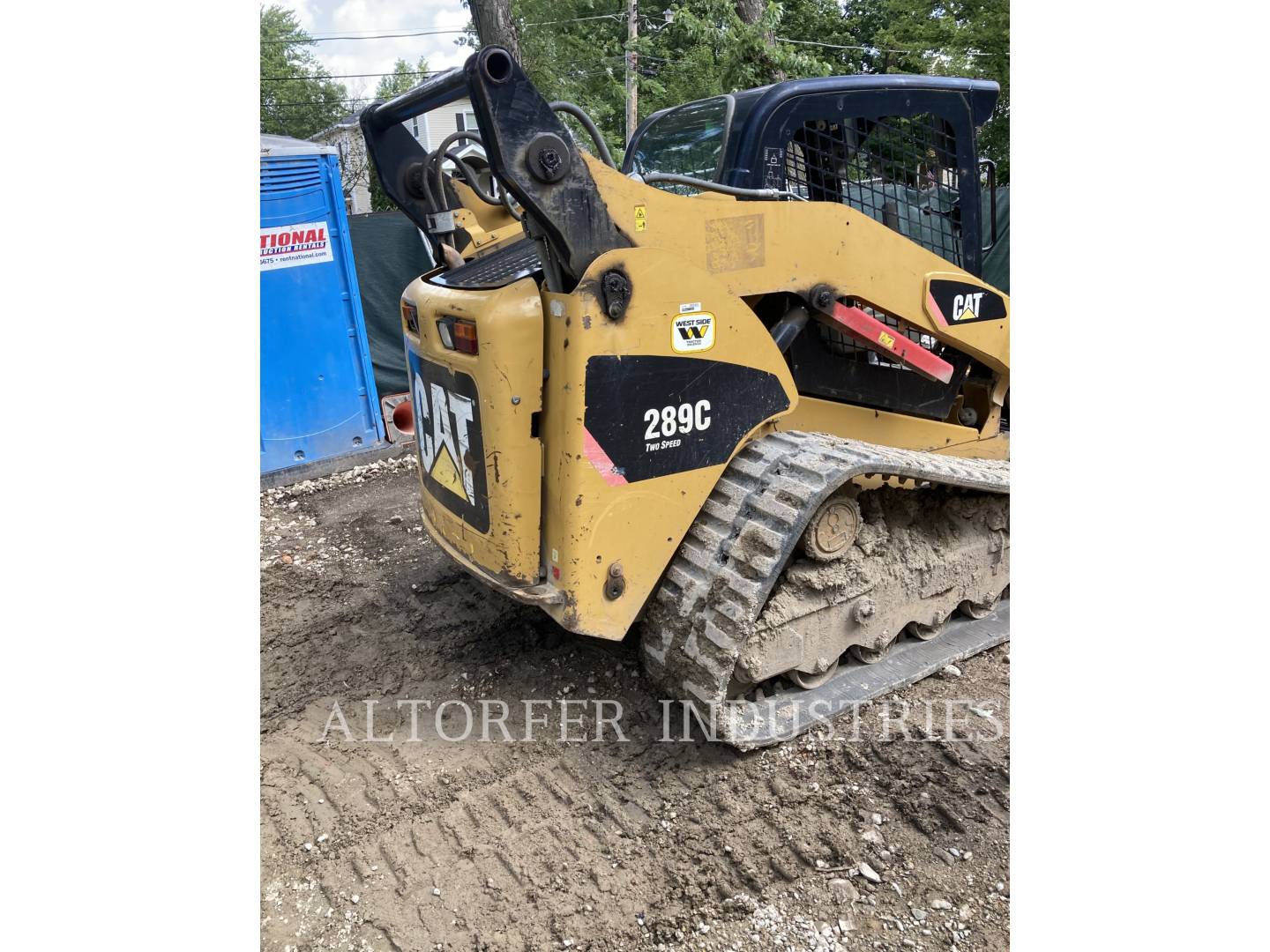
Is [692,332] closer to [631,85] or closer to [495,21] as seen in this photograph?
[495,21]

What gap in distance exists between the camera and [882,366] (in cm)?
384

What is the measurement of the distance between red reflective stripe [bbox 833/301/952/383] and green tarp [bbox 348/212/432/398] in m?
6.07

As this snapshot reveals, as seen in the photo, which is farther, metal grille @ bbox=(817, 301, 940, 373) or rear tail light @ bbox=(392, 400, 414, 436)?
rear tail light @ bbox=(392, 400, 414, 436)

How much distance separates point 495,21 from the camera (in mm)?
9289

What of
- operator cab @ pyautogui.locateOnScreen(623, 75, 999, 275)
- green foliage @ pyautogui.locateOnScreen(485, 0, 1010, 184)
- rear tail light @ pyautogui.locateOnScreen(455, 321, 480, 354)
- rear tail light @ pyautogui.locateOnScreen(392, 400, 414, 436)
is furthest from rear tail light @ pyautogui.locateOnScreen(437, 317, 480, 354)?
green foliage @ pyautogui.locateOnScreen(485, 0, 1010, 184)

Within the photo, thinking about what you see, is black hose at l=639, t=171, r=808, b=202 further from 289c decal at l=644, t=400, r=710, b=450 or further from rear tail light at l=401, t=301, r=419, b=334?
rear tail light at l=401, t=301, r=419, b=334

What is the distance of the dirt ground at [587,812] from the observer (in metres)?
2.59

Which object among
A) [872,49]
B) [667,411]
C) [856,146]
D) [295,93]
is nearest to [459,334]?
[667,411]

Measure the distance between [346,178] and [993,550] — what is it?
21347 millimetres

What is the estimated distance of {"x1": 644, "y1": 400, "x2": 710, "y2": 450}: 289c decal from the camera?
119 inches

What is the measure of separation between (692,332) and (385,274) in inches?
261

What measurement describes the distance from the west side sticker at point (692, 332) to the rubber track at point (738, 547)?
0.44 metres

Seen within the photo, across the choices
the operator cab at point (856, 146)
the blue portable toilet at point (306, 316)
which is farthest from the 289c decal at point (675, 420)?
the blue portable toilet at point (306, 316)

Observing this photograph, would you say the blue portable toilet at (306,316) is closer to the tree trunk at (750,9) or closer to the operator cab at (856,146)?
the operator cab at (856,146)
